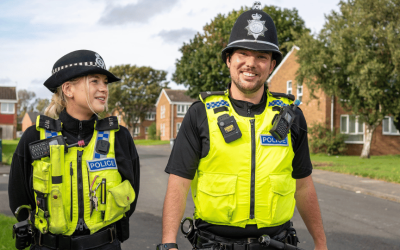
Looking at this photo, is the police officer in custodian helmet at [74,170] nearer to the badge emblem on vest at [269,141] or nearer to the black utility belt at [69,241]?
the black utility belt at [69,241]

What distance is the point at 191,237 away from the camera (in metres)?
2.39

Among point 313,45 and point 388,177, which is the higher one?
point 313,45

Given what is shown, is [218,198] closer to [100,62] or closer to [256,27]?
[256,27]

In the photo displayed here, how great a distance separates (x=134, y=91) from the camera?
62.6m

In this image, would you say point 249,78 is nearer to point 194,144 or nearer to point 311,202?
point 194,144

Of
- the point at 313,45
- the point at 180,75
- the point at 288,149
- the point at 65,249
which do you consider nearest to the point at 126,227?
the point at 65,249

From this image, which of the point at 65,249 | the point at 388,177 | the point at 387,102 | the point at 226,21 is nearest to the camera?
the point at 65,249

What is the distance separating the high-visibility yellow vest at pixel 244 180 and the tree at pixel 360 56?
19.3 metres

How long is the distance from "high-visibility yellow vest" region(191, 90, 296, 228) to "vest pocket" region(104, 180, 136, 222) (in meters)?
0.59

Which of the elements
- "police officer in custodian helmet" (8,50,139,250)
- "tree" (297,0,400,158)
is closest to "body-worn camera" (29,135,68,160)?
"police officer in custodian helmet" (8,50,139,250)

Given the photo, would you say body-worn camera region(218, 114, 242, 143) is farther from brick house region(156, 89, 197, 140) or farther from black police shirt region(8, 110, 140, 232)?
brick house region(156, 89, 197, 140)

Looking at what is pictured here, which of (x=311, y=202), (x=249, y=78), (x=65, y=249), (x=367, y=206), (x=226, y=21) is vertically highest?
(x=226, y=21)

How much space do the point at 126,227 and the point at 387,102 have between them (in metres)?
21.4

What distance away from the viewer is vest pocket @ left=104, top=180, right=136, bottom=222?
258 cm
